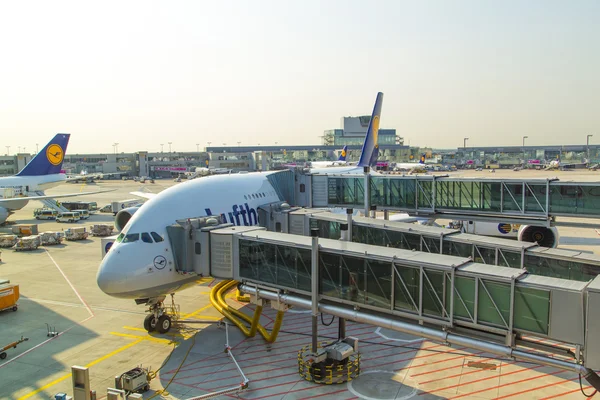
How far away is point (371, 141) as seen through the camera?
48156 mm

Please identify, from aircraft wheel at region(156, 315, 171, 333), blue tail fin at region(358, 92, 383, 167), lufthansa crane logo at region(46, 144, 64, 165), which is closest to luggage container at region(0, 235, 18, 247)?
lufthansa crane logo at region(46, 144, 64, 165)

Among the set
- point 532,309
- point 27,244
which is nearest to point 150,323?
point 532,309

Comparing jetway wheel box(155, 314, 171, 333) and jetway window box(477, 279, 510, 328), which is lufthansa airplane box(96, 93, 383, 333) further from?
jetway window box(477, 279, 510, 328)

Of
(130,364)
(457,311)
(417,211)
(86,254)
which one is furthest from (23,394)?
(86,254)

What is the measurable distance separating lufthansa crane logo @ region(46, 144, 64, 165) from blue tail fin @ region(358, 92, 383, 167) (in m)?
42.8

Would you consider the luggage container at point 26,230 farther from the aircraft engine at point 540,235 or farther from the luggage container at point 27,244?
the aircraft engine at point 540,235

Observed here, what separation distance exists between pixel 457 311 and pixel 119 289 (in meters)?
13.4

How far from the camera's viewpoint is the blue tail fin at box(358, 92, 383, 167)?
4775cm

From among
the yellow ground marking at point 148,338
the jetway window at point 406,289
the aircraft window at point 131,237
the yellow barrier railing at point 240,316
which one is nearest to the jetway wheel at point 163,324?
the yellow ground marking at point 148,338

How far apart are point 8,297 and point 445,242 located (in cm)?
2404

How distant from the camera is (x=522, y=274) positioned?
13.8 meters

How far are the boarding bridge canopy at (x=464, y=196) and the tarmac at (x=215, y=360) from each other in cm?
954

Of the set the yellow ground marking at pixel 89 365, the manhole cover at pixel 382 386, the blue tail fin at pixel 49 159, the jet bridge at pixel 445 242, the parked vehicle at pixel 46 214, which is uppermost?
the blue tail fin at pixel 49 159

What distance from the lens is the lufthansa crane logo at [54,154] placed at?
215 ft
